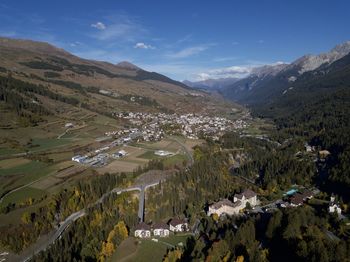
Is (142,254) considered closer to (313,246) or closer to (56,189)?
(313,246)

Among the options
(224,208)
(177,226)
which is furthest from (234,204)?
(177,226)

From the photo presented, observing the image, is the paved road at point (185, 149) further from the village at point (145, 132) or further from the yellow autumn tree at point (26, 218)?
the yellow autumn tree at point (26, 218)

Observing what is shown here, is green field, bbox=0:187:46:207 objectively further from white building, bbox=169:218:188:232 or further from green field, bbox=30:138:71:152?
green field, bbox=30:138:71:152

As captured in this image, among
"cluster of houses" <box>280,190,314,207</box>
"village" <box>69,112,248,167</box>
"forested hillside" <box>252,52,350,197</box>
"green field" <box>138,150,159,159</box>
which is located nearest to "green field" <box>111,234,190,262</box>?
"cluster of houses" <box>280,190,314,207</box>

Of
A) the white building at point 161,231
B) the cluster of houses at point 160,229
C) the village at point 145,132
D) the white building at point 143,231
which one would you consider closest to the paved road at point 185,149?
the village at point 145,132

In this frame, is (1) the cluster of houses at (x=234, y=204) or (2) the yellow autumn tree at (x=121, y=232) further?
(1) the cluster of houses at (x=234, y=204)
